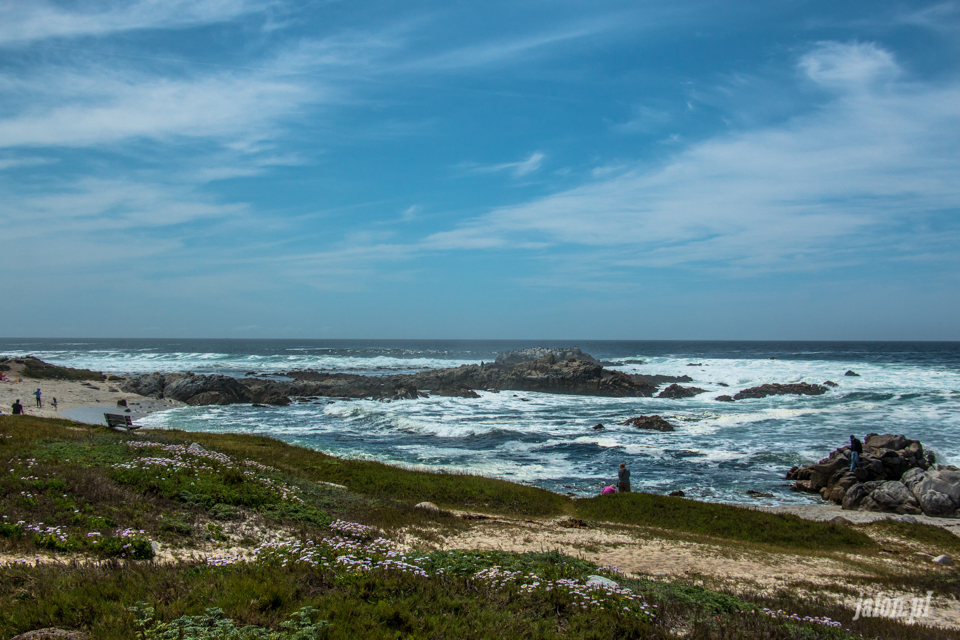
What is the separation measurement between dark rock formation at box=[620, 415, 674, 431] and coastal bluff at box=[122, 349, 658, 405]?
18.5 meters

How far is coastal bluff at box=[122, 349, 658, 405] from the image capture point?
55.3 m

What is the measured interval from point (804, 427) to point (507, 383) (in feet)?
112

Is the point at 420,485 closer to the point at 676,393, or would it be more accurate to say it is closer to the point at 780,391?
the point at 676,393

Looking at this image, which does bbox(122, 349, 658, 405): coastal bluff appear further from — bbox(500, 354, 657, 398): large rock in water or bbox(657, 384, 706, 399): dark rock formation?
bbox(657, 384, 706, 399): dark rock formation

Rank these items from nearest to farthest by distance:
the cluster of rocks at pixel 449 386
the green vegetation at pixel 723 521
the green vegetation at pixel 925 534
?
1. the green vegetation at pixel 723 521
2. the green vegetation at pixel 925 534
3. the cluster of rocks at pixel 449 386

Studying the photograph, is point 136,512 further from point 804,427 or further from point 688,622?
point 804,427

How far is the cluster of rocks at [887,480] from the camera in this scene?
21.0 m

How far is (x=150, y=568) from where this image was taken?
7.08 m

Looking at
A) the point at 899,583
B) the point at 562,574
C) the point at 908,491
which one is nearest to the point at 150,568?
the point at 562,574

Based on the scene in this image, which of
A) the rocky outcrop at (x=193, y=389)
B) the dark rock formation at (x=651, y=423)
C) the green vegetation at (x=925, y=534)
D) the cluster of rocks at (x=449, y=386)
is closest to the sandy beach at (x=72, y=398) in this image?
the rocky outcrop at (x=193, y=389)

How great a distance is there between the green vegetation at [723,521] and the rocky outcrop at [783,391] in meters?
38.7

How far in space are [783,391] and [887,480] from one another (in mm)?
34531

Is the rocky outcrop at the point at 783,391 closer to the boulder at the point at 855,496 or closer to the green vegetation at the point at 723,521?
the boulder at the point at 855,496

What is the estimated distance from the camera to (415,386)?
64062 millimetres
